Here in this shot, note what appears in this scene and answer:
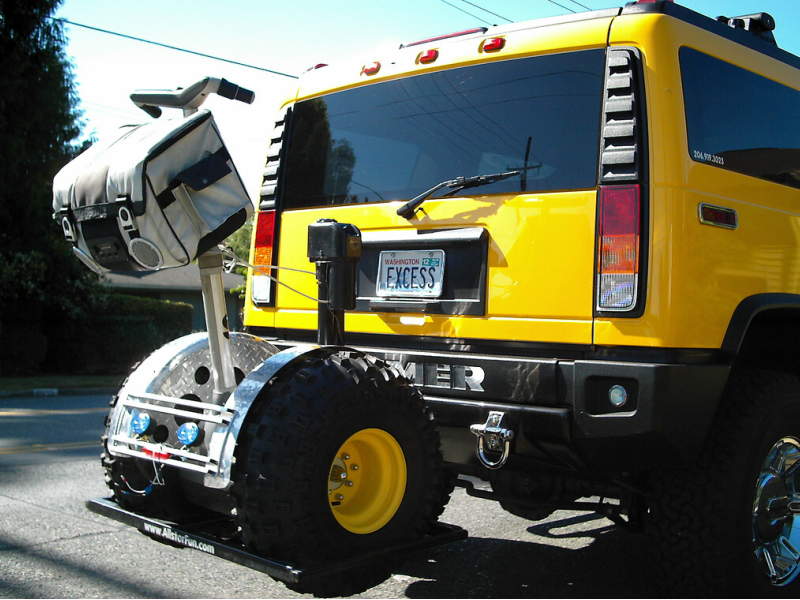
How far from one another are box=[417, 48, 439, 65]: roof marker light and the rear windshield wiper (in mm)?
629

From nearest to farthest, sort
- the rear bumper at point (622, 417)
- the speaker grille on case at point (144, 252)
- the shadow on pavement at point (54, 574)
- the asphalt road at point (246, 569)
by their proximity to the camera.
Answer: the speaker grille on case at point (144, 252)
the rear bumper at point (622, 417)
the shadow on pavement at point (54, 574)
the asphalt road at point (246, 569)

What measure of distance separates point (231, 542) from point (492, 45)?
2.47m

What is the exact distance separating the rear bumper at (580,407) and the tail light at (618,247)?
0.88 feet

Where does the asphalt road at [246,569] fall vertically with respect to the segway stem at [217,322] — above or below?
below

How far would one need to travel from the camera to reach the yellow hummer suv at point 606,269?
3.39 meters

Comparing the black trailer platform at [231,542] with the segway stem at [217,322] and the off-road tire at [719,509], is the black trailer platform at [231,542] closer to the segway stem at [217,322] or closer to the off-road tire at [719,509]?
the segway stem at [217,322]

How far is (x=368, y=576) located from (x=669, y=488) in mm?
1413

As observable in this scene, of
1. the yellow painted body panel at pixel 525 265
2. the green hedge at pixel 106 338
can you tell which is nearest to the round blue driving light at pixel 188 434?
the yellow painted body panel at pixel 525 265

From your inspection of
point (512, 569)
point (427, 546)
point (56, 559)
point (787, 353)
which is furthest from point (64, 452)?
point (787, 353)

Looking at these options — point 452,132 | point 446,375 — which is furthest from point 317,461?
point 452,132

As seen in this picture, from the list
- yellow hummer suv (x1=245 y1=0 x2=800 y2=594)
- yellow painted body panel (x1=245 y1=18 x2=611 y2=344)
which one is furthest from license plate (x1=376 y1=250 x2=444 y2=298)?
yellow painted body panel (x1=245 y1=18 x2=611 y2=344)

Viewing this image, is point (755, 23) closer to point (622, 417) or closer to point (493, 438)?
point (622, 417)

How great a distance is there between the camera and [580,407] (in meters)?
3.42

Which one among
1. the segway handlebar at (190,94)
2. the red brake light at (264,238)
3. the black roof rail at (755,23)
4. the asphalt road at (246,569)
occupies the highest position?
the black roof rail at (755,23)
